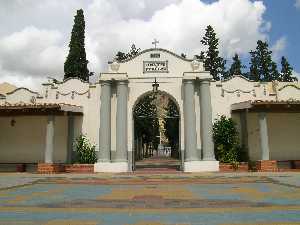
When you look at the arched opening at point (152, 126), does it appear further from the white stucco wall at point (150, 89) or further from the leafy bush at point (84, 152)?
the leafy bush at point (84, 152)

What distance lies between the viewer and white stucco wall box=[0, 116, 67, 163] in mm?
23250

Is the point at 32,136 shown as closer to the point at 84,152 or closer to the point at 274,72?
the point at 84,152

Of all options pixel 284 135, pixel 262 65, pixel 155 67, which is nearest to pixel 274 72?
pixel 262 65

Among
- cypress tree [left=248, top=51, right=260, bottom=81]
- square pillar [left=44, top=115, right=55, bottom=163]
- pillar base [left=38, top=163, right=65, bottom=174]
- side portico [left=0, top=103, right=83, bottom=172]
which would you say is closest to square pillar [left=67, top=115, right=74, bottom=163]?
side portico [left=0, top=103, right=83, bottom=172]

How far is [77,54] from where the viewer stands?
32.5 meters

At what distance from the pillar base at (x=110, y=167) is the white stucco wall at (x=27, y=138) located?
11.8ft

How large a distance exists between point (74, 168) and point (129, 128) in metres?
4.48

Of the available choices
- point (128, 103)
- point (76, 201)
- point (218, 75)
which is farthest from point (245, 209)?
point (218, 75)

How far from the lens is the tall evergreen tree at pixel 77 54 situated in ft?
106

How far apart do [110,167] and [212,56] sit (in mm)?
26317

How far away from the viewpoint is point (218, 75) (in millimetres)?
41875

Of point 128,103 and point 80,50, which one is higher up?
point 80,50

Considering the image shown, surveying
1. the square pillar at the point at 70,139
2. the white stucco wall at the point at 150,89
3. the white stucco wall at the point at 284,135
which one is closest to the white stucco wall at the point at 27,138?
the white stucco wall at the point at 150,89

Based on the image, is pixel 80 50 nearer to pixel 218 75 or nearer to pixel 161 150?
pixel 218 75
